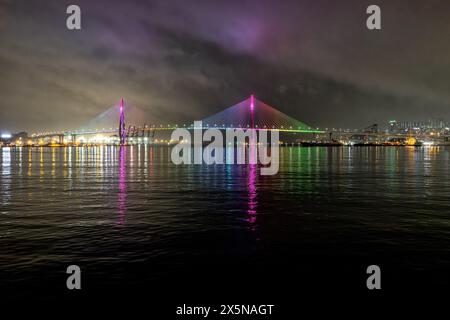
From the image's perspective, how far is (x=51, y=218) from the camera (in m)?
17.7

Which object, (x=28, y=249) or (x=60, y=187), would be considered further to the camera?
(x=60, y=187)

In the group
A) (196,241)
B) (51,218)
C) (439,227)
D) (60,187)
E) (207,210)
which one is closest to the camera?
(196,241)

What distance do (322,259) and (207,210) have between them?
8977 millimetres

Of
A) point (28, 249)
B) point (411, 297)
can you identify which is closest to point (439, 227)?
point (411, 297)

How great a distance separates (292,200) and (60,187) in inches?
654
